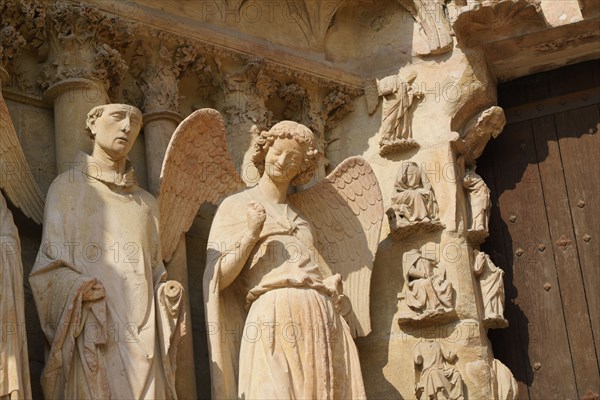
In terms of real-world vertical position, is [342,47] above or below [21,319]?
above

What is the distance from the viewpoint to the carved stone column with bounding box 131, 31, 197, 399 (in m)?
6.62

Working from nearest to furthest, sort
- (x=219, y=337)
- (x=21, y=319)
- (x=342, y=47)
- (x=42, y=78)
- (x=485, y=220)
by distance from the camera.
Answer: (x=21, y=319) → (x=219, y=337) → (x=42, y=78) → (x=485, y=220) → (x=342, y=47)

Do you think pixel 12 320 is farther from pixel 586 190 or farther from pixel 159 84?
pixel 586 190

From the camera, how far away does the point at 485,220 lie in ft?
23.8

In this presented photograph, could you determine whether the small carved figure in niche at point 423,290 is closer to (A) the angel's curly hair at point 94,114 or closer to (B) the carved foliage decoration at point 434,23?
(B) the carved foliage decoration at point 434,23

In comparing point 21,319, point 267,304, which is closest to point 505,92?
point 267,304

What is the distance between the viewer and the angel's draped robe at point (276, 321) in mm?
6141

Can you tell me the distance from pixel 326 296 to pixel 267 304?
0.31m

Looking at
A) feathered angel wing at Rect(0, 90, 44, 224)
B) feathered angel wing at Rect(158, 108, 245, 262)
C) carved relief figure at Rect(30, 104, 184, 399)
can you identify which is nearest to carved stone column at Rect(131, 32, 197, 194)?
feathered angel wing at Rect(158, 108, 245, 262)

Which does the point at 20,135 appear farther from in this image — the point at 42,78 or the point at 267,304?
the point at 267,304

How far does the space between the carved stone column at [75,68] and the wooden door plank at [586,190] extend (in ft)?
8.60

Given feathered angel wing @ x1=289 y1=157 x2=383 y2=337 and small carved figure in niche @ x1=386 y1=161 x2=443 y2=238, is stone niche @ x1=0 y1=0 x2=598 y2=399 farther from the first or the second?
feathered angel wing @ x1=289 y1=157 x2=383 y2=337

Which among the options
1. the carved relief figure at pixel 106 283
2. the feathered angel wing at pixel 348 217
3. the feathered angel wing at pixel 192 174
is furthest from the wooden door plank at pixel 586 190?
the carved relief figure at pixel 106 283

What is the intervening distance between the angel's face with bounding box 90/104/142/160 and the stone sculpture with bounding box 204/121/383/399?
0.64m
